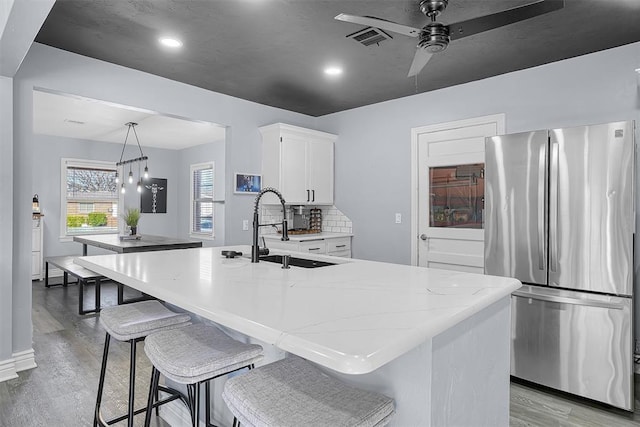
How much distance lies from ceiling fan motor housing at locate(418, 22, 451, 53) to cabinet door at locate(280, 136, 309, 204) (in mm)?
2511

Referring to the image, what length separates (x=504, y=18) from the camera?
1.77 m

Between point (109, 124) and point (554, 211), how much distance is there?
566 cm

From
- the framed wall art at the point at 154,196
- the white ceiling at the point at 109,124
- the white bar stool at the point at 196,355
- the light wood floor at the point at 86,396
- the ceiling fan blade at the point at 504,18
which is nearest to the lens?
the white bar stool at the point at 196,355

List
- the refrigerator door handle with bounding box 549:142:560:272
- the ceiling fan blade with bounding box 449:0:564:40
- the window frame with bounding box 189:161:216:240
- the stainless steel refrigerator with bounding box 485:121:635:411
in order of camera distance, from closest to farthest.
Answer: the ceiling fan blade with bounding box 449:0:564:40, the stainless steel refrigerator with bounding box 485:121:635:411, the refrigerator door handle with bounding box 549:142:560:272, the window frame with bounding box 189:161:216:240

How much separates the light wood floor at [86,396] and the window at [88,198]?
3708mm

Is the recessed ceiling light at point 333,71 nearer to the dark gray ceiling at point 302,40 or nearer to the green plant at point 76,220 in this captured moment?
the dark gray ceiling at point 302,40

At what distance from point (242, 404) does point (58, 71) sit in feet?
10.2

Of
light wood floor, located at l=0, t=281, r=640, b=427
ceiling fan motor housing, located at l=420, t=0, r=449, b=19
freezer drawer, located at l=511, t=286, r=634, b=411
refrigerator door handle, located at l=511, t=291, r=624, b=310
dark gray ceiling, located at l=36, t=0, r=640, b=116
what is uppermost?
dark gray ceiling, located at l=36, t=0, r=640, b=116

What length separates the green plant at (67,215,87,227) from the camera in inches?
264

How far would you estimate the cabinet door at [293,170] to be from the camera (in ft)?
14.3

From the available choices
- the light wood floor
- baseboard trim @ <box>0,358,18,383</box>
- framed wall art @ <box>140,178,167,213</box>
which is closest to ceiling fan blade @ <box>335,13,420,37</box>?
the light wood floor

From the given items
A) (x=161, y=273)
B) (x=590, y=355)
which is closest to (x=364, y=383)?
(x=161, y=273)

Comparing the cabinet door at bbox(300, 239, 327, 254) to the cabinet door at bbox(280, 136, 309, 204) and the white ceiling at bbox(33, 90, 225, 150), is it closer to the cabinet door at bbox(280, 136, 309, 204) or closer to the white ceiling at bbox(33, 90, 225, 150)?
the cabinet door at bbox(280, 136, 309, 204)

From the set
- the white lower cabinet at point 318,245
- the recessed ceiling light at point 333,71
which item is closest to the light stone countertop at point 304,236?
the white lower cabinet at point 318,245
